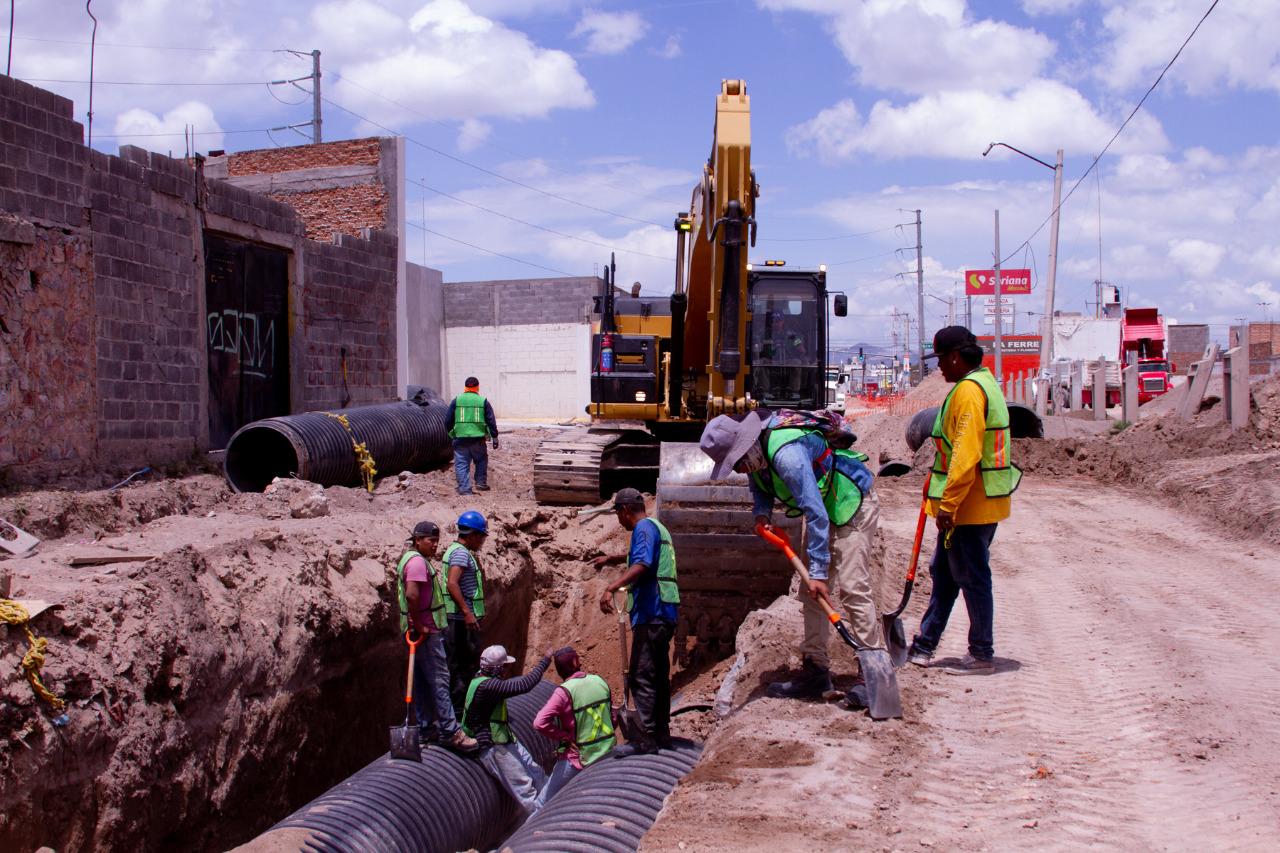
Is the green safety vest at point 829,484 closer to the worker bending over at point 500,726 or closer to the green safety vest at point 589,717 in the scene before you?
the green safety vest at point 589,717

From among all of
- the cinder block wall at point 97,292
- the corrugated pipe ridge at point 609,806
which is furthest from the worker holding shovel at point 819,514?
the cinder block wall at point 97,292

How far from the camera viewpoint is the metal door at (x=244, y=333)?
1234cm

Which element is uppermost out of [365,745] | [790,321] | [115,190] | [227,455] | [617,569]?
[115,190]

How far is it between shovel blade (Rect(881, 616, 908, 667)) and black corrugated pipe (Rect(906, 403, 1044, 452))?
1214 cm

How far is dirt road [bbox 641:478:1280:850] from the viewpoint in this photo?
10.8 ft

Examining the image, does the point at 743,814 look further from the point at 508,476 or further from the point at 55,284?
the point at 508,476

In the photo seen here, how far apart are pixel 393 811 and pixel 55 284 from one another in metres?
7.46

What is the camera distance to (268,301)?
1352cm

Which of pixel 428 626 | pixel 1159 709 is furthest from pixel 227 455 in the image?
pixel 1159 709

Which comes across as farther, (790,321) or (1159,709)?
(790,321)

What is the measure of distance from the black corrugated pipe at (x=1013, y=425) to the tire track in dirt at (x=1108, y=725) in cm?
902

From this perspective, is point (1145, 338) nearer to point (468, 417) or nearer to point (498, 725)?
point (468, 417)

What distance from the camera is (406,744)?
5648 mm

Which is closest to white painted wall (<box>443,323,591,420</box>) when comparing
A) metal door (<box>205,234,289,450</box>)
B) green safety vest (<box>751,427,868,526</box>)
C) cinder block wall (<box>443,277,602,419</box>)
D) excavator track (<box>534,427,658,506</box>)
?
cinder block wall (<box>443,277,602,419</box>)
